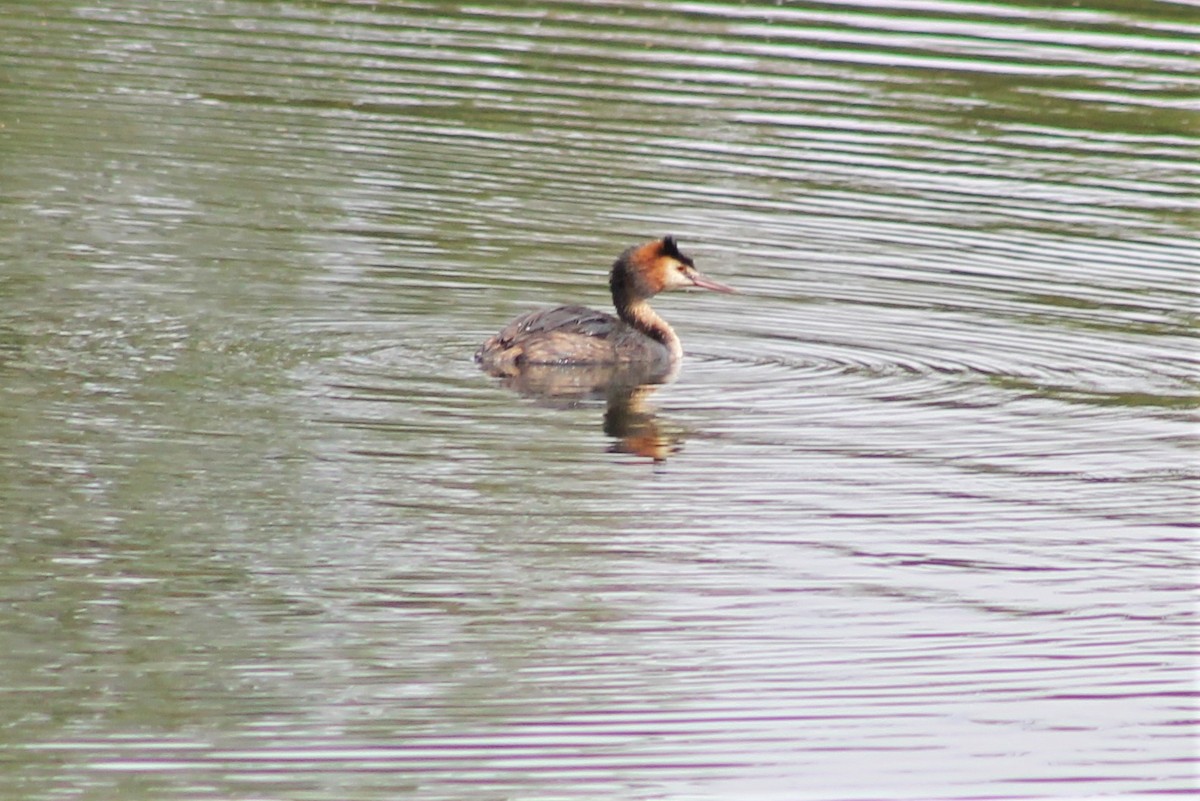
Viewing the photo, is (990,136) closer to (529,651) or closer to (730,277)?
(730,277)

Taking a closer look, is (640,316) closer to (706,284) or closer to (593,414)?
(706,284)

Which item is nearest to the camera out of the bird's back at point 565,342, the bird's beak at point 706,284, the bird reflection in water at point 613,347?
the bird reflection in water at point 613,347

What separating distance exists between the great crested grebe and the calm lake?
214 millimetres

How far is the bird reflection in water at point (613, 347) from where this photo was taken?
11727 millimetres

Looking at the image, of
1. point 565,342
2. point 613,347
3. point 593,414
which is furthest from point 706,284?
point 593,414

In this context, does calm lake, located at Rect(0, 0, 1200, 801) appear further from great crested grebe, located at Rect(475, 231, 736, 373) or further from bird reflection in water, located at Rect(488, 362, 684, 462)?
great crested grebe, located at Rect(475, 231, 736, 373)

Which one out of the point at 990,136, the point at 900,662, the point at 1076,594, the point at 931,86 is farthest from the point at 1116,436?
the point at 931,86

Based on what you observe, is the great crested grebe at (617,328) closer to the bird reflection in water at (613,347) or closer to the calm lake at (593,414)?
the bird reflection in water at (613,347)

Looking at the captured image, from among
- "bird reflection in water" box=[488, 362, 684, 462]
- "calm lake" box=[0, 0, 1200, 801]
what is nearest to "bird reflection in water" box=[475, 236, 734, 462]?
"bird reflection in water" box=[488, 362, 684, 462]

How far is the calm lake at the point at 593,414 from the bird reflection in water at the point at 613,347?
0.12 m

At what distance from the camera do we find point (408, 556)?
857 centimetres

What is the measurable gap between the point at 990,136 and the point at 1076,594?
31.5ft

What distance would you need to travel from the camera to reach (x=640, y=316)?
12844 mm

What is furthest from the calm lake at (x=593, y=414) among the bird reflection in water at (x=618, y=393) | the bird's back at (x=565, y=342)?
the bird's back at (x=565, y=342)
